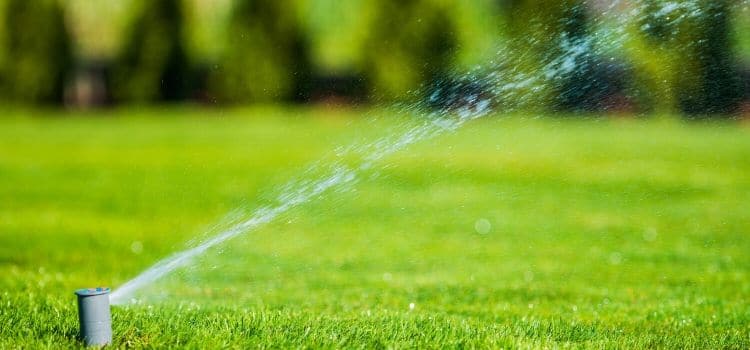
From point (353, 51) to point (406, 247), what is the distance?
2302cm

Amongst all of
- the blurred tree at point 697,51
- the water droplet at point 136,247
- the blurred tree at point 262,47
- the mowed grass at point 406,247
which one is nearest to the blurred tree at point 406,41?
the blurred tree at point 262,47

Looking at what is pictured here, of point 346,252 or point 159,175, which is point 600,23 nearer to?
point 159,175

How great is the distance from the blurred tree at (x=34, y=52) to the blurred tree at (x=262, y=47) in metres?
6.67

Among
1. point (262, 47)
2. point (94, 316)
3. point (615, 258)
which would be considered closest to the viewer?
point (94, 316)

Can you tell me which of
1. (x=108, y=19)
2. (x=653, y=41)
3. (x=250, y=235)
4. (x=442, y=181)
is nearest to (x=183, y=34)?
(x=108, y=19)

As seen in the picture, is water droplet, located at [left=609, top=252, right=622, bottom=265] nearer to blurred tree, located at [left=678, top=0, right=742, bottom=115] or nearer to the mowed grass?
the mowed grass

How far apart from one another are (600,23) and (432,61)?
19.8 feet

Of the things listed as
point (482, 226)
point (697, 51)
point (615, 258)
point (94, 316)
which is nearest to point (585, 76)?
point (697, 51)

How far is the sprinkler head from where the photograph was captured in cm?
471

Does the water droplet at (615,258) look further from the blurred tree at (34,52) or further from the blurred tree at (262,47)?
the blurred tree at (34,52)

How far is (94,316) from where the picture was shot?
15.6 ft

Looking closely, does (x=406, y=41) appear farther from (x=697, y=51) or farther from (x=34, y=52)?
(x=34, y=52)

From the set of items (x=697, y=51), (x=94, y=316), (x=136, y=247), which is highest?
(x=697, y=51)

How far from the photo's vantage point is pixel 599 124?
1091 inches
